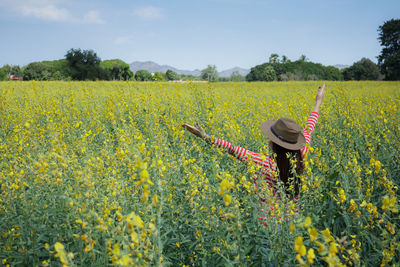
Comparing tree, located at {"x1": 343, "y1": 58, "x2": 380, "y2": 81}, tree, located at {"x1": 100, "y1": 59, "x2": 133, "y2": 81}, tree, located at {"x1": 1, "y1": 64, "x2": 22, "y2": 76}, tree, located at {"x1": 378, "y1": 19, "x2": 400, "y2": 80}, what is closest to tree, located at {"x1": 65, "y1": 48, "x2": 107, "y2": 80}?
tree, located at {"x1": 100, "y1": 59, "x2": 133, "y2": 81}

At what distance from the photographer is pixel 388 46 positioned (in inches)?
1624

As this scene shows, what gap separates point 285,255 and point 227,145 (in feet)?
3.60

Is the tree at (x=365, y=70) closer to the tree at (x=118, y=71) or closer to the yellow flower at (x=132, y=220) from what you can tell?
the tree at (x=118, y=71)

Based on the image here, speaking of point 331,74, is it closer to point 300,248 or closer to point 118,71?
point 118,71

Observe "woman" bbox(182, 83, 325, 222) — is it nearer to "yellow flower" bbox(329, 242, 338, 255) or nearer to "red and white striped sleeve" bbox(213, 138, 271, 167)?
"red and white striped sleeve" bbox(213, 138, 271, 167)

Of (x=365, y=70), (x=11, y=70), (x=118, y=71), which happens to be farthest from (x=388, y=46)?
(x=11, y=70)

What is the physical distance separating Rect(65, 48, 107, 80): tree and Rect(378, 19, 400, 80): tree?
44.5m

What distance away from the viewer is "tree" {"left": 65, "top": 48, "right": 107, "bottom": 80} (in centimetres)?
4441

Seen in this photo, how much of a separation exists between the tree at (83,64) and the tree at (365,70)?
57.7 metres

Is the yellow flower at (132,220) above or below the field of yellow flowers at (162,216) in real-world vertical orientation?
above

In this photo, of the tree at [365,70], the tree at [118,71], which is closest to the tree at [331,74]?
the tree at [365,70]

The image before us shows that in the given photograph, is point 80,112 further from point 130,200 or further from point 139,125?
point 130,200

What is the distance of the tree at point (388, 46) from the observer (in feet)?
123

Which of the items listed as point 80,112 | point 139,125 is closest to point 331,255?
point 139,125
